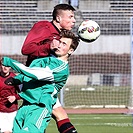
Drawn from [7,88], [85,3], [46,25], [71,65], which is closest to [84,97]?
[71,65]

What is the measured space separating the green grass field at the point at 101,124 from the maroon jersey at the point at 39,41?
415 cm

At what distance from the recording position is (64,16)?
281 inches

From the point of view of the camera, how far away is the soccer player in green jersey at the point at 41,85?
A: 596cm

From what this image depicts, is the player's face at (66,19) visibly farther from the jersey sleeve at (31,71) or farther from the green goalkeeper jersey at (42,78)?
the jersey sleeve at (31,71)

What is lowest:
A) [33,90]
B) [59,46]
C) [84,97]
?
[84,97]

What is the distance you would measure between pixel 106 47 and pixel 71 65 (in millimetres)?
3292

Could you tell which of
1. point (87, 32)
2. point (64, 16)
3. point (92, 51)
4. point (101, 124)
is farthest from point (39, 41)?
point (92, 51)

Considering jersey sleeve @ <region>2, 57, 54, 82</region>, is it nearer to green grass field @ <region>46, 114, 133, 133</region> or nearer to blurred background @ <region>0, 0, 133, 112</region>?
green grass field @ <region>46, 114, 133, 133</region>

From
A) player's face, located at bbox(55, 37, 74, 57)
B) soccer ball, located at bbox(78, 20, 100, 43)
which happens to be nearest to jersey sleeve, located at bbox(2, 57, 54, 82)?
player's face, located at bbox(55, 37, 74, 57)

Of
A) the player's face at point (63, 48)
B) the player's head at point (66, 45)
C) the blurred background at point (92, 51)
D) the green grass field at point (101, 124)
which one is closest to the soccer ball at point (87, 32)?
the player's head at point (66, 45)

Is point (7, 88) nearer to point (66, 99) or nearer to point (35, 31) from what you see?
point (35, 31)

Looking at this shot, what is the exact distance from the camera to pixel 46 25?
712 cm

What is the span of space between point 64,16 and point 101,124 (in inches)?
212

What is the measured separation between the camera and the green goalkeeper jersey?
5.95 metres
